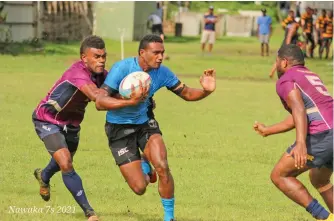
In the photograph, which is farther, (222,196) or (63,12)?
(63,12)

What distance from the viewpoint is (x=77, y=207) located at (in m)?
11.1

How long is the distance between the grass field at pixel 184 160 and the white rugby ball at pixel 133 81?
65.8 inches

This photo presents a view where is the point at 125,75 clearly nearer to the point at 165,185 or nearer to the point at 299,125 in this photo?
the point at 165,185

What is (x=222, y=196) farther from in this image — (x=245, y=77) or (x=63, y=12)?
(x=63, y=12)

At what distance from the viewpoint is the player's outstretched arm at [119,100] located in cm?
936

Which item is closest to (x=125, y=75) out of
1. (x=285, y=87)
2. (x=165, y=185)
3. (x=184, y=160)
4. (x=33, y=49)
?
(x=165, y=185)

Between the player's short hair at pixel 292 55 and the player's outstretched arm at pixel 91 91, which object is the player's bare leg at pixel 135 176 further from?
the player's short hair at pixel 292 55

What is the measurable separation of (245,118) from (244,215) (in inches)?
402

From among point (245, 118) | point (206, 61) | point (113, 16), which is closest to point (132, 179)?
point (245, 118)

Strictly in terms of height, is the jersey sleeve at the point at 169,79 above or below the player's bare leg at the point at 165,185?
above

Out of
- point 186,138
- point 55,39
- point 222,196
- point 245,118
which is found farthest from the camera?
point 55,39

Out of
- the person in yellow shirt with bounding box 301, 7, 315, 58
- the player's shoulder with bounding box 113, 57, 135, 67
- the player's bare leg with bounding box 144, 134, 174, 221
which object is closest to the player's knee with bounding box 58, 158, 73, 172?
the player's bare leg with bounding box 144, 134, 174, 221

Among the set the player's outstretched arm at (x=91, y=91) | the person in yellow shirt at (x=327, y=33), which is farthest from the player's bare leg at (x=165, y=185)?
the person in yellow shirt at (x=327, y=33)

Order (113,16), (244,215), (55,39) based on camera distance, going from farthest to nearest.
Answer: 1. (113,16)
2. (55,39)
3. (244,215)
